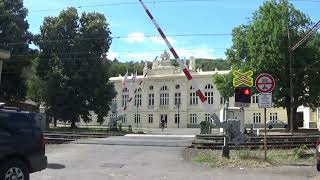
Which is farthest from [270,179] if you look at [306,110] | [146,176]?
[306,110]

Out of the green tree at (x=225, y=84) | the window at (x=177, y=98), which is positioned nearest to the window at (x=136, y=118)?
the window at (x=177, y=98)

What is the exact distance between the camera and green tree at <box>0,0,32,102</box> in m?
61.5

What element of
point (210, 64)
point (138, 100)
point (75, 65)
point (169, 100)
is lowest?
point (169, 100)

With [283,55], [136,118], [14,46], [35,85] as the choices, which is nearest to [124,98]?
[136,118]

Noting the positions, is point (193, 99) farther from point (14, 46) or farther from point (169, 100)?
point (14, 46)

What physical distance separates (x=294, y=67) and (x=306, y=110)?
1466 inches

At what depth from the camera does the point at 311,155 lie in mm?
20969

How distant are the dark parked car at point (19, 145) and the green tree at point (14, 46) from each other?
163ft

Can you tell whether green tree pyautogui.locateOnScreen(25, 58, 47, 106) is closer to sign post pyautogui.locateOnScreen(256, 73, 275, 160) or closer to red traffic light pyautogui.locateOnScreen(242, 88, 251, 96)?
red traffic light pyautogui.locateOnScreen(242, 88, 251, 96)

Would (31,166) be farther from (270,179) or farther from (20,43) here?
(20,43)

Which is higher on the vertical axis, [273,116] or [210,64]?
[210,64]

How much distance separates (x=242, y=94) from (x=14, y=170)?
10463 mm

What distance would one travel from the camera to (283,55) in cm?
5797

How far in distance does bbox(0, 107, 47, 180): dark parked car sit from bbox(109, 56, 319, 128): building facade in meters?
89.6
